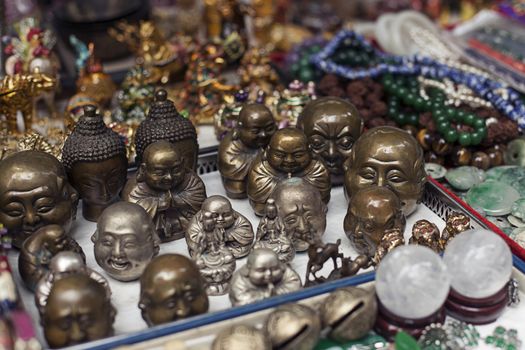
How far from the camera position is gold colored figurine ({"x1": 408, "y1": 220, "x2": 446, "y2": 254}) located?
1.59 m

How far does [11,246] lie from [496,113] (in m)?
1.45

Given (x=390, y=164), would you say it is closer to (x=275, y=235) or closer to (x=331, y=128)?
(x=331, y=128)

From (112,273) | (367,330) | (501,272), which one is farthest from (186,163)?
(501,272)

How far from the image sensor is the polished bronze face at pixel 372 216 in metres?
1.57

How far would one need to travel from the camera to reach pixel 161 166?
1.58 m

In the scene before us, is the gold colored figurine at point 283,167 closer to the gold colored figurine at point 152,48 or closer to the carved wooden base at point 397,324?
the carved wooden base at point 397,324

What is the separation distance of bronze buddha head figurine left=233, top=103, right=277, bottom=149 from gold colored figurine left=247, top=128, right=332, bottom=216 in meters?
0.05

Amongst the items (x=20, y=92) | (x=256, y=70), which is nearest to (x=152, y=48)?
(x=256, y=70)

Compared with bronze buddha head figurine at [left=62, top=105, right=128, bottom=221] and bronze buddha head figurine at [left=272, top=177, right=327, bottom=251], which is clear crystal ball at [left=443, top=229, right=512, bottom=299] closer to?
bronze buddha head figurine at [left=272, top=177, right=327, bottom=251]

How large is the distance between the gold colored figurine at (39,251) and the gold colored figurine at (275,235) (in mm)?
433

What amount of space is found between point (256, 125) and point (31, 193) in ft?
1.90

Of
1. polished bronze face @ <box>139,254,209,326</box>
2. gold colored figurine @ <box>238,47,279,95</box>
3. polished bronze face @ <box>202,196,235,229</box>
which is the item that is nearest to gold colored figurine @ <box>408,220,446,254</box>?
polished bronze face @ <box>202,196,235,229</box>

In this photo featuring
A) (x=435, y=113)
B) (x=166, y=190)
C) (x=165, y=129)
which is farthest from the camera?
(x=435, y=113)

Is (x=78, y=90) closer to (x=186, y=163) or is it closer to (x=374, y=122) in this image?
(x=186, y=163)
